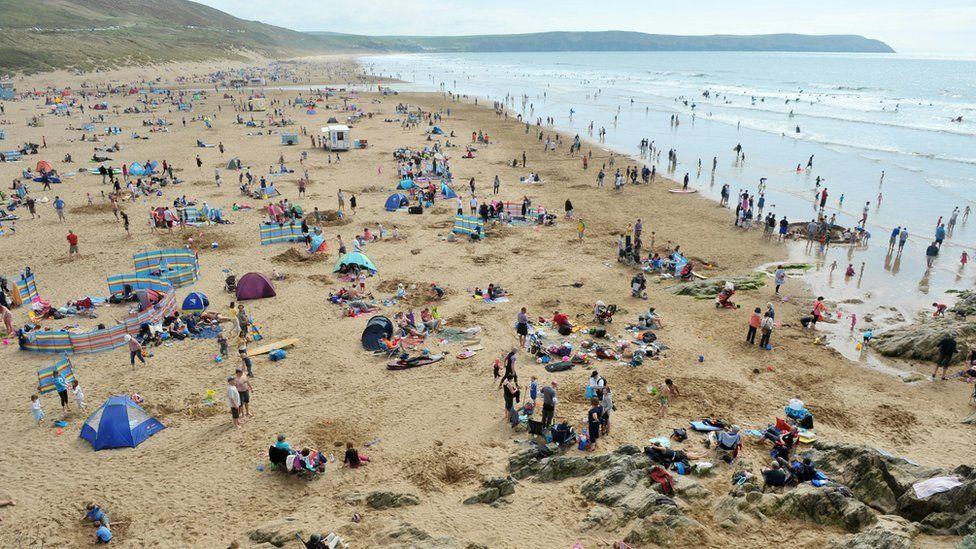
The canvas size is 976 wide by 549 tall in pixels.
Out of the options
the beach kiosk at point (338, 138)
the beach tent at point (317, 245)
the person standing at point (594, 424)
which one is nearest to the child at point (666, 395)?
the person standing at point (594, 424)

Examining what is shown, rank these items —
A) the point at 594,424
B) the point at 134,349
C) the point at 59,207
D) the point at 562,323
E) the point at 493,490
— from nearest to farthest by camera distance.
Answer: the point at 493,490 → the point at 594,424 → the point at 134,349 → the point at 562,323 → the point at 59,207

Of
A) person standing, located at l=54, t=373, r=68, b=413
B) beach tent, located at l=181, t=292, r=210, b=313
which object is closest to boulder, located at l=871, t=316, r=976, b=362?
beach tent, located at l=181, t=292, r=210, b=313

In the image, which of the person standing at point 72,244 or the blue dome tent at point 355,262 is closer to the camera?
the blue dome tent at point 355,262

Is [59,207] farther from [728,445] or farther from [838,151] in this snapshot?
[838,151]

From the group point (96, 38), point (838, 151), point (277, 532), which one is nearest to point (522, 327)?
point (277, 532)

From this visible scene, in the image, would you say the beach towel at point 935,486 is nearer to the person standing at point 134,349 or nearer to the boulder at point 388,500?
the boulder at point 388,500

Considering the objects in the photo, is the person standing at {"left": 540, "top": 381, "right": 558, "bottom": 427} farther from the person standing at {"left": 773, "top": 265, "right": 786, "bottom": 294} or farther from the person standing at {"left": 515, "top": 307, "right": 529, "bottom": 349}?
the person standing at {"left": 773, "top": 265, "right": 786, "bottom": 294}
